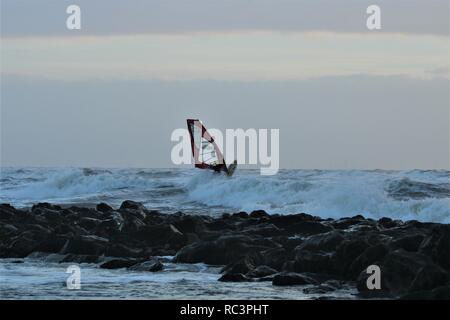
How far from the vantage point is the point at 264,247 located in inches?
965

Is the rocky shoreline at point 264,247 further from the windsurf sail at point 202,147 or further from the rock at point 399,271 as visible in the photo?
the windsurf sail at point 202,147

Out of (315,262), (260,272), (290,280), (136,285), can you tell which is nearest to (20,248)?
(136,285)

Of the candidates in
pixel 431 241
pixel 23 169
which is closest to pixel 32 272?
pixel 431 241

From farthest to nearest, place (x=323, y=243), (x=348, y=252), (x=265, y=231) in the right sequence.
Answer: (x=265, y=231), (x=323, y=243), (x=348, y=252)

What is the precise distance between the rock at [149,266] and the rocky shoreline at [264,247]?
0.9 inches

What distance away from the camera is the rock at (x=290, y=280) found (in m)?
20.8

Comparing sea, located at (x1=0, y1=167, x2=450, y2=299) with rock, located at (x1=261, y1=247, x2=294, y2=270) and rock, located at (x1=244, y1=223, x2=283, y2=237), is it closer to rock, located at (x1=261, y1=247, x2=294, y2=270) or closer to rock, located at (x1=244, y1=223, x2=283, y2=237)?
rock, located at (x1=261, y1=247, x2=294, y2=270)

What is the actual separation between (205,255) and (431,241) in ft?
19.3

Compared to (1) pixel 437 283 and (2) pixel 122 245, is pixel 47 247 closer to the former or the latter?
(2) pixel 122 245

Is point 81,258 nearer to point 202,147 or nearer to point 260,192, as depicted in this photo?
point 260,192

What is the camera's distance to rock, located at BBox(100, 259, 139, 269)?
23.7 m

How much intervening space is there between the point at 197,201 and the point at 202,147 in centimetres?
628
